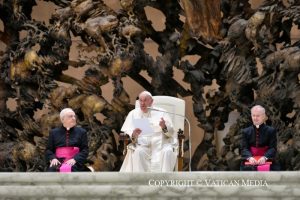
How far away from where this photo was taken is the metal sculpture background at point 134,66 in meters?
14.7

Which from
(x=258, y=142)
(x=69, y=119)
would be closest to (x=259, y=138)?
(x=258, y=142)

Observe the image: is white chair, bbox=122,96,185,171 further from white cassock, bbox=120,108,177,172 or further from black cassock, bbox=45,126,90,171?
black cassock, bbox=45,126,90,171

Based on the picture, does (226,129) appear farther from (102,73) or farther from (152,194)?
(152,194)

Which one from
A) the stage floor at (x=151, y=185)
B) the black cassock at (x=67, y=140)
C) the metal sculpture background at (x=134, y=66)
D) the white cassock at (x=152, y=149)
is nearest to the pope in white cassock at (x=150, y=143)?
the white cassock at (x=152, y=149)

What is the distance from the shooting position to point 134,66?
1518 centimetres

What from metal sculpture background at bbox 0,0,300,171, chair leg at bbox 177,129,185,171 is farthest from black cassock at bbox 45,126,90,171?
metal sculpture background at bbox 0,0,300,171

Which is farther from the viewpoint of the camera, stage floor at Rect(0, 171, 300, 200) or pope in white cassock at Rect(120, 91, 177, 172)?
pope in white cassock at Rect(120, 91, 177, 172)

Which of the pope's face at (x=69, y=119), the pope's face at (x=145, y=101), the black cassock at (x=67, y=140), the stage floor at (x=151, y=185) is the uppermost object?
the pope's face at (x=145, y=101)

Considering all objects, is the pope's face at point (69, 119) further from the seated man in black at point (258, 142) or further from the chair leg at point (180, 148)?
the seated man in black at point (258, 142)

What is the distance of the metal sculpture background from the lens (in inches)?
579

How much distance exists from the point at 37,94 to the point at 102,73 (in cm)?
108

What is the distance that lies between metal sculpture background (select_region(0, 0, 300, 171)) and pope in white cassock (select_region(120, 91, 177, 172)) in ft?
6.67

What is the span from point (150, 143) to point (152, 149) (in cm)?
8

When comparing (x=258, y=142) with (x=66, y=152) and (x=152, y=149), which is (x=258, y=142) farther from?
(x=66, y=152)
